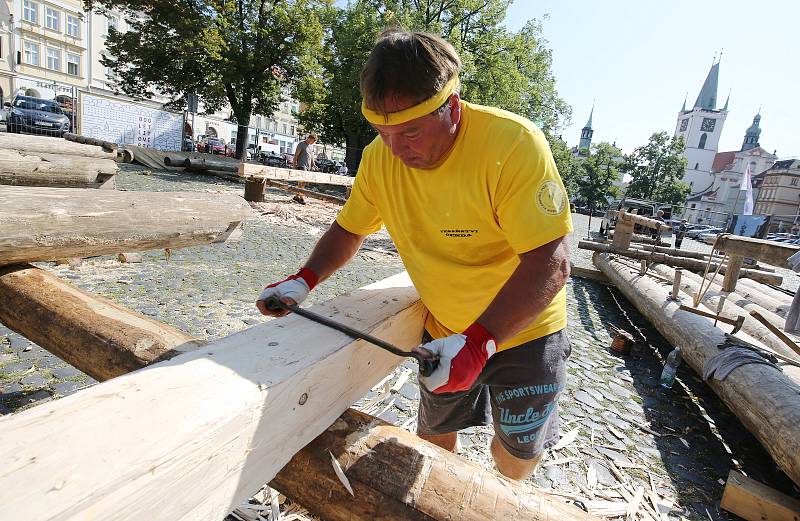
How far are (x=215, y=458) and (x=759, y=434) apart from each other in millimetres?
3163

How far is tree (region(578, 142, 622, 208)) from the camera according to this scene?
52781mm

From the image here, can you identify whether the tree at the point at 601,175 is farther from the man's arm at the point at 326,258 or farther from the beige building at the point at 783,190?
the man's arm at the point at 326,258

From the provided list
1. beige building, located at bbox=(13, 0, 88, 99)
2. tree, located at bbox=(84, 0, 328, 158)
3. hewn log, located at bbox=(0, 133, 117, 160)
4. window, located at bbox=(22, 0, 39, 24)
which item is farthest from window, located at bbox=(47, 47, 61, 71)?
hewn log, located at bbox=(0, 133, 117, 160)

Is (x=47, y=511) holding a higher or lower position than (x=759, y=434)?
higher

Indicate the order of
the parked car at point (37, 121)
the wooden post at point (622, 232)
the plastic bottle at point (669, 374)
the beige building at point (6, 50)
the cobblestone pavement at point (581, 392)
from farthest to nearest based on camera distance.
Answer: the beige building at point (6, 50) → the parked car at point (37, 121) → the wooden post at point (622, 232) → the plastic bottle at point (669, 374) → the cobblestone pavement at point (581, 392)

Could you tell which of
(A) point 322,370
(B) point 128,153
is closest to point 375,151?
(A) point 322,370

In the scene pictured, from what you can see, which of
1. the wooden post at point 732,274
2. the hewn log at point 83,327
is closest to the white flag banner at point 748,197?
the wooden post at point 732,274

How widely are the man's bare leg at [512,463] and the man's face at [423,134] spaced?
130cm

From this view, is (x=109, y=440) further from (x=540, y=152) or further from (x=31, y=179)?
(x=31, y=179)

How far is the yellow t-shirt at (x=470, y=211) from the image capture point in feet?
4.50

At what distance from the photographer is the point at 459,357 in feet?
4.04

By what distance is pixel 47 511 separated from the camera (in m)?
0.59

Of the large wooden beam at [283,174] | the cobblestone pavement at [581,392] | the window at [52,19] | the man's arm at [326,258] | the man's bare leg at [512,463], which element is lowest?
the cobblestone pavement at [581,392]

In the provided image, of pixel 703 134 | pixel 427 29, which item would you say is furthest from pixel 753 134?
pixel 427 29
